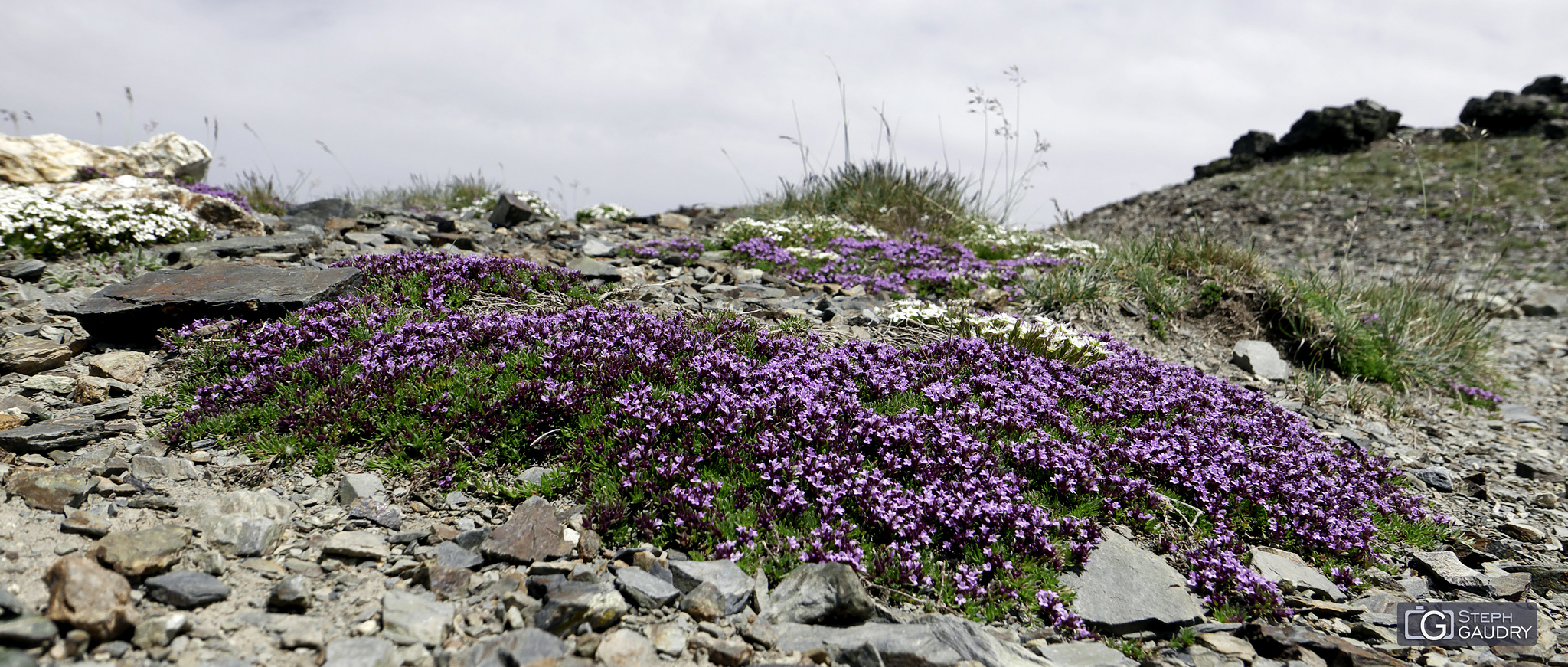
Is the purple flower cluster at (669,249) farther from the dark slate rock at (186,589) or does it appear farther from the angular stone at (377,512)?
the dark slate rock at (186,589)

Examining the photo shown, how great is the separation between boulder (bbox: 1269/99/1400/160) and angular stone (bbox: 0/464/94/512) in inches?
1945

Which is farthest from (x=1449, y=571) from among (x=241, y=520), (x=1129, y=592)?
(x=241, y=520)

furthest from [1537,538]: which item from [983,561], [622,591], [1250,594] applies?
[622,591]

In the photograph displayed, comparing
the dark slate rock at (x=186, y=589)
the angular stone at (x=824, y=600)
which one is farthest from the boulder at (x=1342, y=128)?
the dark slate rock at (x=186, y=589)

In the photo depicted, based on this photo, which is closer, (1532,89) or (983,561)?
(983,561)

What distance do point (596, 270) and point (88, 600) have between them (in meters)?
6.12

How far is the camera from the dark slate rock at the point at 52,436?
4.64 metres

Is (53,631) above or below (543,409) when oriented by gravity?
below

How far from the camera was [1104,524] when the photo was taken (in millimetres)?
4738

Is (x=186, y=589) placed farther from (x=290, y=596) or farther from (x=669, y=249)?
(x=669, y=249)

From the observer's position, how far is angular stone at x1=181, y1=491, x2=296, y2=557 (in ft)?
12.5

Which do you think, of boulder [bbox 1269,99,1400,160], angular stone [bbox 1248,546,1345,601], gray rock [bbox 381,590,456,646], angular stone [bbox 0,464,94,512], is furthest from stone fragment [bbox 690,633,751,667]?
boulder [bbox 1269,99,1400,160]

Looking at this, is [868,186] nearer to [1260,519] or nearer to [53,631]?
[1260,519]

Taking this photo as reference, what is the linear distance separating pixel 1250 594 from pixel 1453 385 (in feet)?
27.6
